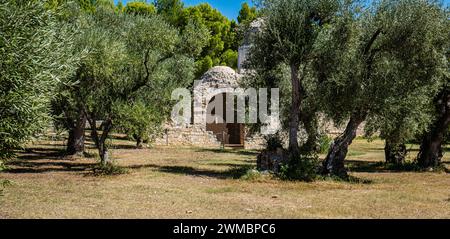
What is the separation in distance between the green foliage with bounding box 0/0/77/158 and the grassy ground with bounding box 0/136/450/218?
1713 millimetres

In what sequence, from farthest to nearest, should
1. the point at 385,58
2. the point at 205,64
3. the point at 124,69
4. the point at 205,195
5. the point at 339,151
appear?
the point at 205,64, the point at 124,69, the point at 339,151, the point at 385,58, the point at 205,195

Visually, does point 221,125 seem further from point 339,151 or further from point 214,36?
point 339,151

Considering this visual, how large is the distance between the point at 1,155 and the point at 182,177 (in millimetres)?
7311

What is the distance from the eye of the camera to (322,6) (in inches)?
549

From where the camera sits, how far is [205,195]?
38.9ft

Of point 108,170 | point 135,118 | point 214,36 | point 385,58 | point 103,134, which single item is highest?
point 214,36

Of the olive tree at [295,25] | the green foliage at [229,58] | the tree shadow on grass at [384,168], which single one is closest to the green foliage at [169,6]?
the green foliage at [229,58]

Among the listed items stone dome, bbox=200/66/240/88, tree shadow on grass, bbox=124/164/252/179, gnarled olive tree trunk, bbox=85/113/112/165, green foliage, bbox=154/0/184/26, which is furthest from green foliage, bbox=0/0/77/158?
green foliage, bbox=154/0/184/26

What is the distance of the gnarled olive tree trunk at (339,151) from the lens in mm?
14828

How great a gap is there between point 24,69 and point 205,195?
5.29 meters

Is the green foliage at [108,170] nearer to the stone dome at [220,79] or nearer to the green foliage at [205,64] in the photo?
the stone dome at [220,79]

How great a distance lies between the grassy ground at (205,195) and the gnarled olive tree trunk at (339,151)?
95 cm

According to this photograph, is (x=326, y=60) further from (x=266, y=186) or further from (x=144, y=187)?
(x=144, y=187)

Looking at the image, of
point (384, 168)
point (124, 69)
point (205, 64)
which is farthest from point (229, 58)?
point (124, 69)
